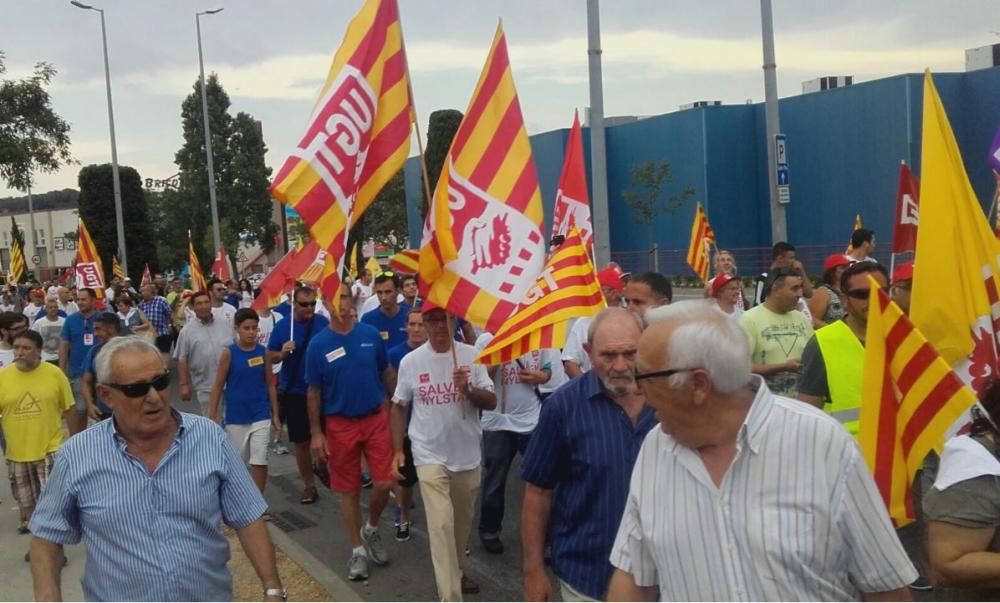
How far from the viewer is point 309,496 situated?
8570mm

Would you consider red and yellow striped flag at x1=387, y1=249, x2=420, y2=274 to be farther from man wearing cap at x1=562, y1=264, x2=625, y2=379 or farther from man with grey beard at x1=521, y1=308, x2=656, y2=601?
man with grey beard at x1=521, y1=308, x2=656, y2=601

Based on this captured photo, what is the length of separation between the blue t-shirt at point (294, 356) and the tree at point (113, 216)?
33623mm

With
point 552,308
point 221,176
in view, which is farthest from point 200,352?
point 221,176

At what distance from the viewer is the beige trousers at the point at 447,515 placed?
216 inches

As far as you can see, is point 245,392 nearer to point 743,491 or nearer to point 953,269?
point 953,269

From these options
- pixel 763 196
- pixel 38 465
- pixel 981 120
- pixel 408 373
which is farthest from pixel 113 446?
pixel 763 196

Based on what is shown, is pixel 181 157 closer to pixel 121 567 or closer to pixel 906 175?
pixel 906 175

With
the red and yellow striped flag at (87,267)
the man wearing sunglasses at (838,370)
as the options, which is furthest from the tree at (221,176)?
the man wearing sunglasses at (838,370)

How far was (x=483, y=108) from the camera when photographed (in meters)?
6.02

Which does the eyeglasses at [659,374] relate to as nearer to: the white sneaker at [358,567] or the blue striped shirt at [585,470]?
the blue striped shirt at [585,470]

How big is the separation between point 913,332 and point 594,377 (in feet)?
3.94

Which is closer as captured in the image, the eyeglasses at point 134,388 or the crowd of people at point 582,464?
the crowd of people at point 582,464

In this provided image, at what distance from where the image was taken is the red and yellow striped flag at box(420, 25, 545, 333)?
18.6 ft

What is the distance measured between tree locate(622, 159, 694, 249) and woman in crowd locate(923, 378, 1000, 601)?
3396cm
